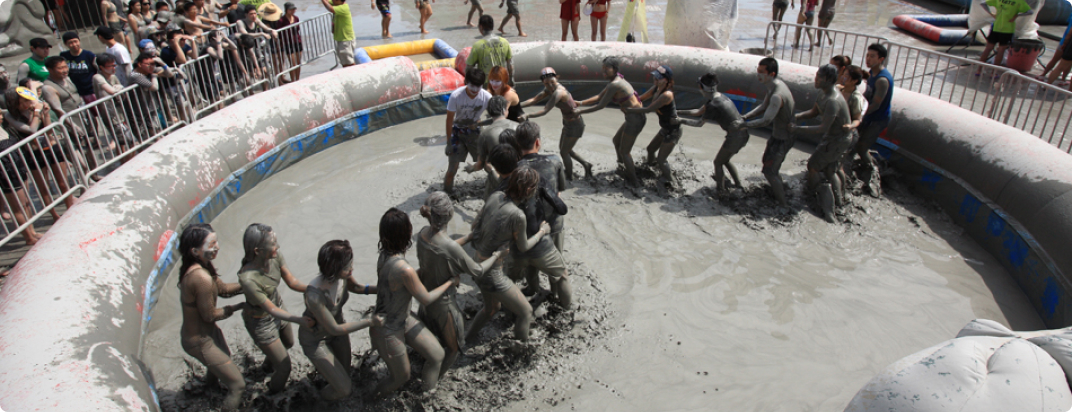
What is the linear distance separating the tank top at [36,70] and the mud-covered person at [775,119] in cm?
782

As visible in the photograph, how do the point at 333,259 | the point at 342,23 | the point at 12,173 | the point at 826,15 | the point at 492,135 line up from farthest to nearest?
the point at 826,15, the point at 342,23, the point at 12,173, the point at 492,135, the point at 333,259

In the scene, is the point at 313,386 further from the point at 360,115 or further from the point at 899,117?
the point at 899,117

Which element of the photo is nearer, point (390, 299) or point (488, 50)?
point (390, 299)

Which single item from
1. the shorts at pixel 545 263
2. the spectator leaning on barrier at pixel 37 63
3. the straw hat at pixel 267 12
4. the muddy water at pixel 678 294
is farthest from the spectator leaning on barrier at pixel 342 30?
the shorts at pixel 545 263

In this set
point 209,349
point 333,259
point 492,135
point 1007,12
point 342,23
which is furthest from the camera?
point 1007,12

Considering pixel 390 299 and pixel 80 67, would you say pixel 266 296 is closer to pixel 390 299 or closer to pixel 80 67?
pixel 390 299

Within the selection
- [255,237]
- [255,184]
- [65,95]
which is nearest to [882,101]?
[255,237]

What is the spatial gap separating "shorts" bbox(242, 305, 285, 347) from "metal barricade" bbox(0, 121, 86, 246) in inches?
126

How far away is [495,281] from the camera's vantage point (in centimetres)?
393

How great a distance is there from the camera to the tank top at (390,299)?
3.40 m

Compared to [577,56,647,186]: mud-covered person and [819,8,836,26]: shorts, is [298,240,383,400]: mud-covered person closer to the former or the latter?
[577,56,647,186]: mud-covered person

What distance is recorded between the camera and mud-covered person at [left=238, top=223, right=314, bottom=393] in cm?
335

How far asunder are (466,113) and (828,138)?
141 inches

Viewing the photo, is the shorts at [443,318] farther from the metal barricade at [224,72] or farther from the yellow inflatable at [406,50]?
the yellow inflatable at [406,50]
